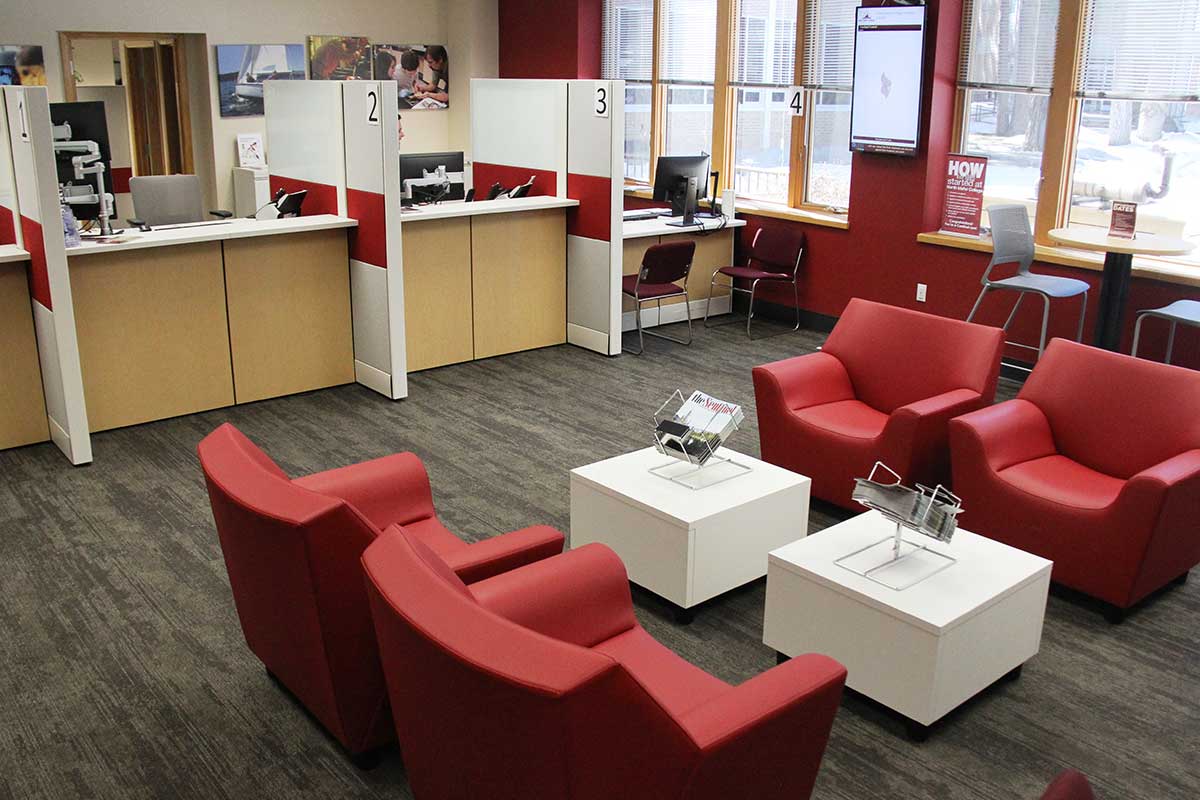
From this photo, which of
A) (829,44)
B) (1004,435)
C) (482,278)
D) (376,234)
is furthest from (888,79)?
(1004,435)

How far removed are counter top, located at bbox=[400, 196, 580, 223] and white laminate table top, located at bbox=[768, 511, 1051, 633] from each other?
360cm

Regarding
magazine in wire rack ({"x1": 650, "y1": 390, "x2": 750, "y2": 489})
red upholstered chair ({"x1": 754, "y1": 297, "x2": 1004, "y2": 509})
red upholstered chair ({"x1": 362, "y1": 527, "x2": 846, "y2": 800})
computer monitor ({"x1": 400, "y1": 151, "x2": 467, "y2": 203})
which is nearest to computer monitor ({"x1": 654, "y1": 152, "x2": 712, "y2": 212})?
computer monitor ({"x1": 400, "y1": 151, "x2": 467, "y2": 203})

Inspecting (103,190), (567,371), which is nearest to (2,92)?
(103,190)

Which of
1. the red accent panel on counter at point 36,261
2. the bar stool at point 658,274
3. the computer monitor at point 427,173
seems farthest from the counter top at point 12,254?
the bar stool at point 658,274

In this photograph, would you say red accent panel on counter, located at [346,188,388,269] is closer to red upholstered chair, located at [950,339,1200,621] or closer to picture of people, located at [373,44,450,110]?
red upholstered chair, located at [950,339,1200,621]

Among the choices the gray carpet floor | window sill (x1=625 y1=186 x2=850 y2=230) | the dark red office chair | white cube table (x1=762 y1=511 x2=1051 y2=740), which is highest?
window sill (x1=625 y1=186 x2=850 y2=230)

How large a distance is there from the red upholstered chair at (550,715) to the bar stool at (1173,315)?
13.8 ft

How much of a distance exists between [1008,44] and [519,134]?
3219 mm

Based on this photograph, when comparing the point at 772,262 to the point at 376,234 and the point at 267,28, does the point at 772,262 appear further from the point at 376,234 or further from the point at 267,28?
the point at 267,28

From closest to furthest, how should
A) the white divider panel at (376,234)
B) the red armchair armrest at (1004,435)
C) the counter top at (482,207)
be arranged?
the red armchair armrest at (1004,435), the white divider panel at (376,234), the counter top at (482,207)

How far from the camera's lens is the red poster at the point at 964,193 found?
6.96 meters

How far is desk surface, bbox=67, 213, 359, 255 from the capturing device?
211 inches

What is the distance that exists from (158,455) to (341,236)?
5.55 ft

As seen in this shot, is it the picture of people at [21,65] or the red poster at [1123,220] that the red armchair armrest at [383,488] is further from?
the picture of people at [21,65]
